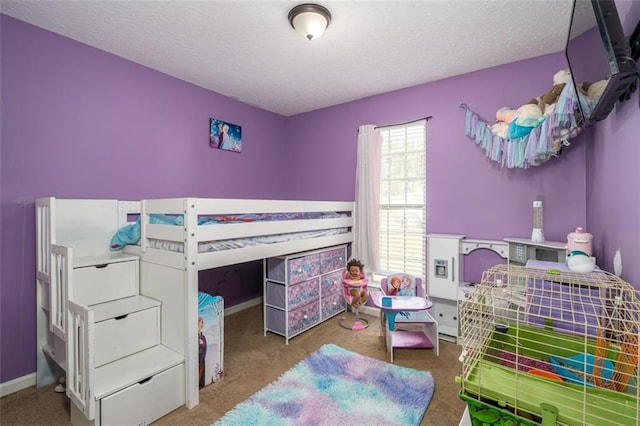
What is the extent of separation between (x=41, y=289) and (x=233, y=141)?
88.1 inches

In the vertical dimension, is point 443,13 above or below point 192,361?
above

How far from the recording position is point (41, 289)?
2.19m

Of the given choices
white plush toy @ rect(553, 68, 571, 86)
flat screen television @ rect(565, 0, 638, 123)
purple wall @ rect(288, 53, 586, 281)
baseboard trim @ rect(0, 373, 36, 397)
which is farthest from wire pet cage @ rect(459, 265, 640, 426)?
baseboard trim @ rect(0, 373, 36, 397)

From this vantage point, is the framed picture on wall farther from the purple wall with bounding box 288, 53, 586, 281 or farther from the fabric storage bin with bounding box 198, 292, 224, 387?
the fabric storage bin with bounding box 198, 292, 224, 387

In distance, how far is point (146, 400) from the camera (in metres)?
1.75

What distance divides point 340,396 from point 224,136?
9.46 ft

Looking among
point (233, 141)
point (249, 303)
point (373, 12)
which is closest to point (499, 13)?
point (373, 12)

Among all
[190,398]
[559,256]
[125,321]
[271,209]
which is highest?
[271,209]

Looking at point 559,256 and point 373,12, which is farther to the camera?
point 559,256

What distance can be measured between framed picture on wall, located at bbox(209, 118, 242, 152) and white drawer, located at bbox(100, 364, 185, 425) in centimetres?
235

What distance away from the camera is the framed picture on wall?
11.0 feet

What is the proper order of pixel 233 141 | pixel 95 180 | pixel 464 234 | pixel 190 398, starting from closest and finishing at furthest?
pixel 190 398 → pixel 95 180 → pixel 464 234 → pixel 233 141

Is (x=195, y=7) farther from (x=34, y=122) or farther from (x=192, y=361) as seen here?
(x=192, y=361)

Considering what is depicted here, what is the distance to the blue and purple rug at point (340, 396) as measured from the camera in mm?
1786
